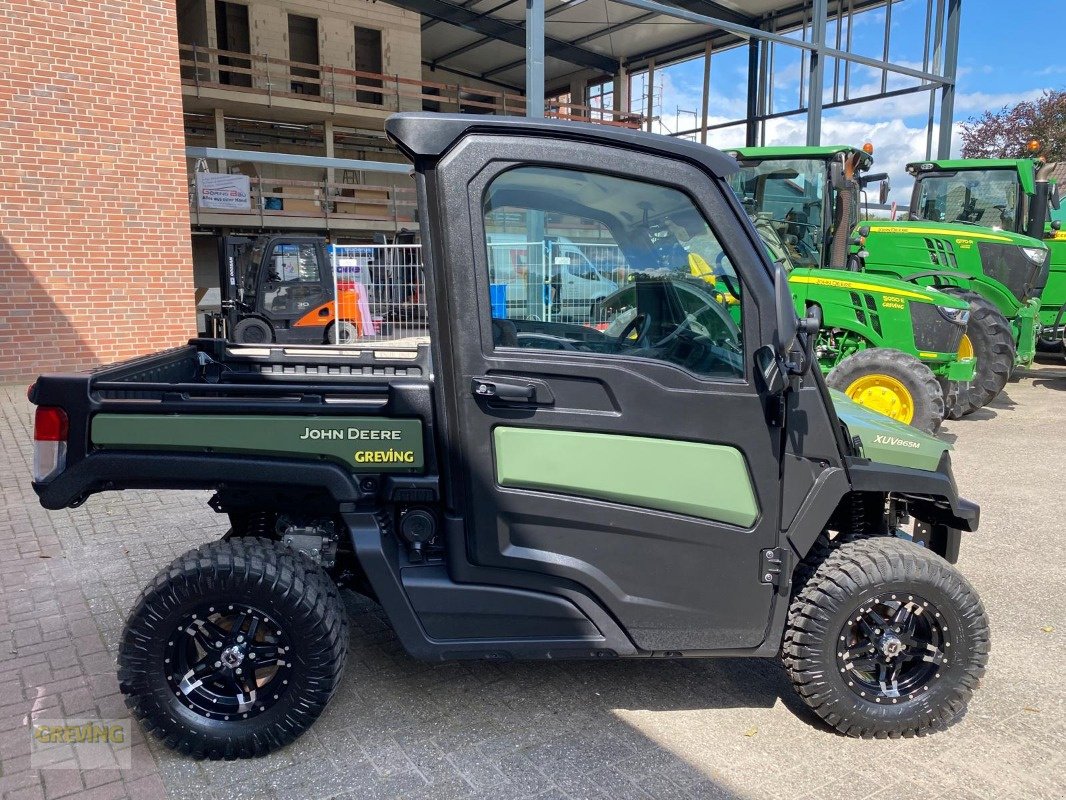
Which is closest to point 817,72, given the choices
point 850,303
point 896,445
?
point 850,303

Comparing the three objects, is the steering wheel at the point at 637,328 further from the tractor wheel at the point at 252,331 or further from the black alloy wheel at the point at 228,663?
the tractor wheel at the point at 252,331

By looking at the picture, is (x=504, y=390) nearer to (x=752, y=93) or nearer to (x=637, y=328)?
(x=637, y=328)

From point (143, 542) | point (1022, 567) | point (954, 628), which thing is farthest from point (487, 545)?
point (1022, 567)

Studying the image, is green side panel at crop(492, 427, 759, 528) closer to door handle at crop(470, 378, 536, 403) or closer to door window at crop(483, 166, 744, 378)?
door handle at crop(470, 378, 536, 403)

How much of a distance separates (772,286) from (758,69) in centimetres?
2512

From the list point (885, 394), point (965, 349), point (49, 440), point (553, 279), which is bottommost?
point (885, 394)

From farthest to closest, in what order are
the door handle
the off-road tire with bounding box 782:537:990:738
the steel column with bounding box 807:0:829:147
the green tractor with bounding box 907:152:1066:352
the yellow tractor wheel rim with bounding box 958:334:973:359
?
the steel column with bounding box 807:0:829:147 → the green tractor with bounding box 907:152:1066:352 → the yellow tractor wheel rim with bounding box 958:334:973:359 → the off-road tire with bounding box 782:537:990:738 → the door handle

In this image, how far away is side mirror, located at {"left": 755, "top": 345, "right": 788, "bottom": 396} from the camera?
8.86 ft

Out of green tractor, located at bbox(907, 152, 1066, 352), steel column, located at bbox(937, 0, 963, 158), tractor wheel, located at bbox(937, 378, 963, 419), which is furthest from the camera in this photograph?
steel column, located at bbox(937, 0, 963, 158)

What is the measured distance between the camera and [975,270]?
32.5ft

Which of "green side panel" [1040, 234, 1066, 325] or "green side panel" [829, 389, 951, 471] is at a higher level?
"green side panel" [1040, 234, 1066, 325]

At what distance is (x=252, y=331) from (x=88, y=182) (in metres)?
4.38

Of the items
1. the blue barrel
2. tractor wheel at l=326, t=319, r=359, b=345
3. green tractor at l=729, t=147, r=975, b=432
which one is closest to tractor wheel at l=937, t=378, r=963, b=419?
green tractor at l=729, t=147, r=975, b=432

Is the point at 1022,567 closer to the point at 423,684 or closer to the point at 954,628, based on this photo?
the point at 954,628
